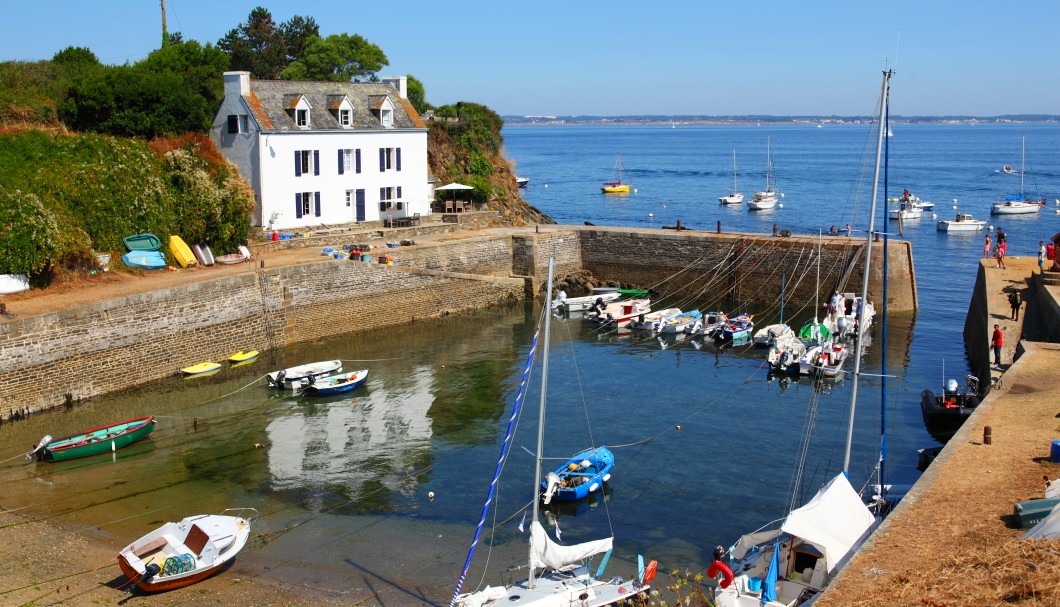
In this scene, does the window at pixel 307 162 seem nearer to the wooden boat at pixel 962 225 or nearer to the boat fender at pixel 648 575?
the boat fender at pixel 648 575

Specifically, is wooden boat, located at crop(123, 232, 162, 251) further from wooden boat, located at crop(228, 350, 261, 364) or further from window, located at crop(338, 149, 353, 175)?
window, located at crop(338, 149, 353, 175)

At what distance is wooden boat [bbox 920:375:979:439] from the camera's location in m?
29.8

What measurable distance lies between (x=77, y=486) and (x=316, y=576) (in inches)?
348

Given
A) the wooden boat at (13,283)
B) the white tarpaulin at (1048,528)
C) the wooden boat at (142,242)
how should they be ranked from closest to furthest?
1. the white tarpaulin at (1048,528)
2. the wooden boat at (13,283)
3. the wooden boat at (142,242)

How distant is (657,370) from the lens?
38562 mm

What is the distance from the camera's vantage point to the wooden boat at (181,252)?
41469mm

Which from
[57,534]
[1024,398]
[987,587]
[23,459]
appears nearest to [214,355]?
[23,459]

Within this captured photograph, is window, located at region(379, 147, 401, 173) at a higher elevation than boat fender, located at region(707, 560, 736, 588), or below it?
higher

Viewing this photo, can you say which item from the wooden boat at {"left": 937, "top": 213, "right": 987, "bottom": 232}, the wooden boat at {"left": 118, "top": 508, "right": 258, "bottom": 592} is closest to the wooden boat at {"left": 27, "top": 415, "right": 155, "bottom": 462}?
the wooden boat at {"left": 118, "top": 508, "right": 258, "bottom": 592}

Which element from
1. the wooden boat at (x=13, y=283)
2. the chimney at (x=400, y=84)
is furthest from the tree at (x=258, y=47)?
the wooden boat at (x=13, y=283)

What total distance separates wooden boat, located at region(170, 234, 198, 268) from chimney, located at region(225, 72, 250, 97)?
30.0 feet

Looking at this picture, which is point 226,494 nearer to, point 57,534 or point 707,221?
point 57,534

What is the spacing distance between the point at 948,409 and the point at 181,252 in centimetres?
2983

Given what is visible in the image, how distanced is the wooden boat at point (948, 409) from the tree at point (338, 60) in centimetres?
4998
